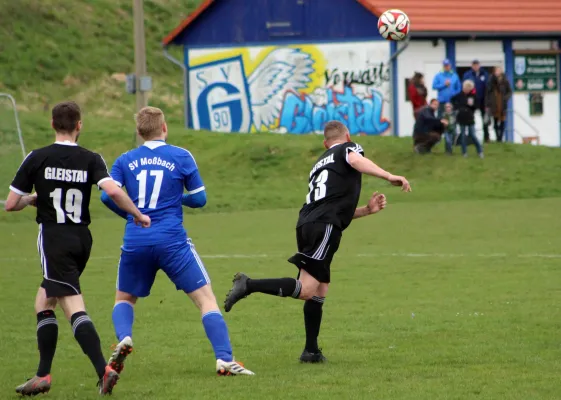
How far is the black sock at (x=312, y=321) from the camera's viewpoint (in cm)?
919

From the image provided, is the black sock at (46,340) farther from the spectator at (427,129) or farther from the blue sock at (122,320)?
the spectator at (427,129)

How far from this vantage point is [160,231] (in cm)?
841

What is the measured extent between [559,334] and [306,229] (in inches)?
95.6

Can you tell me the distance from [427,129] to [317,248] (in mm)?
20184

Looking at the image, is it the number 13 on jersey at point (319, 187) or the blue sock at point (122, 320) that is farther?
the number 13 on jersey at point (319, 187)

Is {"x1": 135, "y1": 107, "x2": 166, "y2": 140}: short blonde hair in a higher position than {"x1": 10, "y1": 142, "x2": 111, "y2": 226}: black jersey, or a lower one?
higher

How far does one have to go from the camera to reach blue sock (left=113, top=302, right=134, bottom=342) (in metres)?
A: 8.56

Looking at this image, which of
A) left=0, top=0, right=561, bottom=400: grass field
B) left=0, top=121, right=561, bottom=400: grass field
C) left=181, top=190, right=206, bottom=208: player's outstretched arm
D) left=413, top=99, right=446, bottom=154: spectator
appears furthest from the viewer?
left=413, top=99, right=446, bottom=154: spectator

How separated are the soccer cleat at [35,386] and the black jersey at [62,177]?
1043mm

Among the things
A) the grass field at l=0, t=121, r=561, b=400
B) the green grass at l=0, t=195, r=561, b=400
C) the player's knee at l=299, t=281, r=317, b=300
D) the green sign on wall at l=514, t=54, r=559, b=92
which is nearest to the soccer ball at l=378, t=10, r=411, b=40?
the grass field at l=0, t=121, r=561, b=400

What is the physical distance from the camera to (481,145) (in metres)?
29.8

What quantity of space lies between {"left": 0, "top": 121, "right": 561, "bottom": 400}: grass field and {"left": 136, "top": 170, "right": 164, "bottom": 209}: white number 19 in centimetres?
125

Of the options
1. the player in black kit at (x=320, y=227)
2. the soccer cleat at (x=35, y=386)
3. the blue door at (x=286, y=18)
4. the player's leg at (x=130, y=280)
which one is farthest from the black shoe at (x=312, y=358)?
the blue door at (x=286, y=18)

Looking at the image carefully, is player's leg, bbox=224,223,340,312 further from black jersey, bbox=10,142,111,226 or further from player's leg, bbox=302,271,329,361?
black jersey, bbox=10,142,111,226
